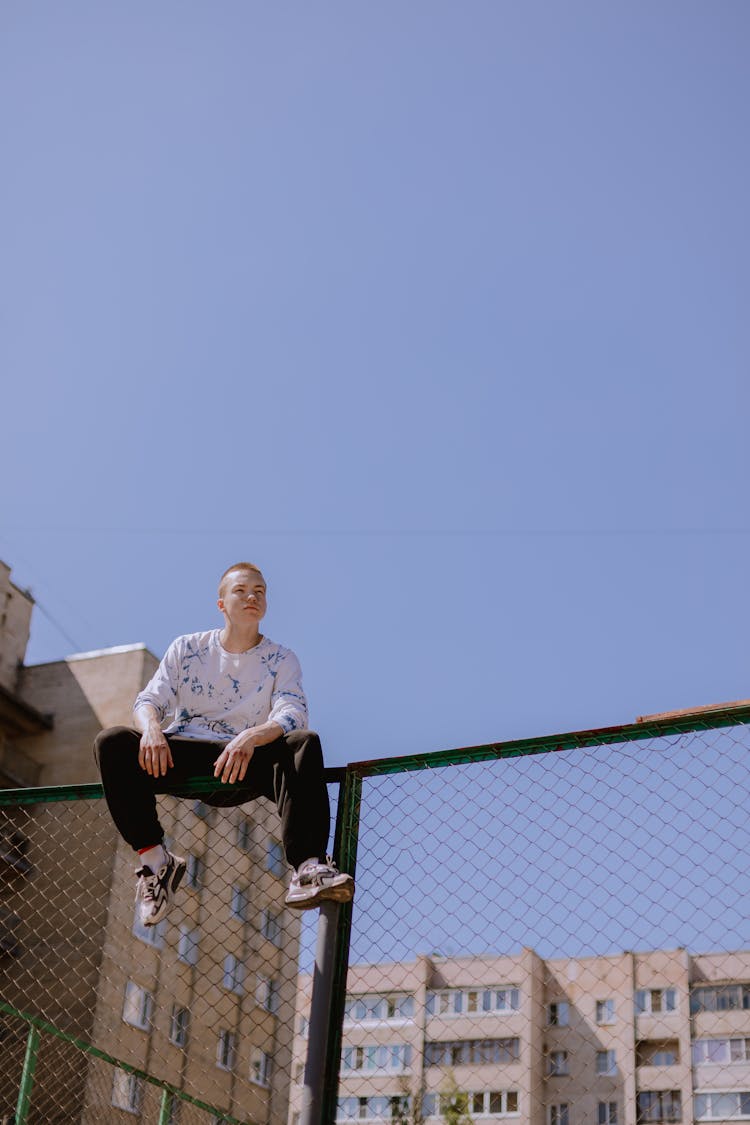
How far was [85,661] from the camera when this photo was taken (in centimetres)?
4009

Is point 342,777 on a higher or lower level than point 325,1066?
higher

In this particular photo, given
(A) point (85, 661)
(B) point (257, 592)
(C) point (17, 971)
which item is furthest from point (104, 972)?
(B) point (257, 592)

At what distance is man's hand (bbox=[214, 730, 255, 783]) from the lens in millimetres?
5305

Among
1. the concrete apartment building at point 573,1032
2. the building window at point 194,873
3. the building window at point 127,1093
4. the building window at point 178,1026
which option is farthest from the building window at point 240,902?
the concrete apartment building at point 573,1032

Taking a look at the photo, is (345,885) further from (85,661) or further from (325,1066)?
(85,661)

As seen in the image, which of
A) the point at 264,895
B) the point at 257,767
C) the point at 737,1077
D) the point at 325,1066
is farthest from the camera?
the point at 737,1077

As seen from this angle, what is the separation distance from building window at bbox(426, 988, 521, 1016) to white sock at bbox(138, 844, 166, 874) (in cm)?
5721

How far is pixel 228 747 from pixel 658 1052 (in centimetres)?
5654

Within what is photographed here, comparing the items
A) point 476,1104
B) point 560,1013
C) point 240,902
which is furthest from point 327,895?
point 560,1013

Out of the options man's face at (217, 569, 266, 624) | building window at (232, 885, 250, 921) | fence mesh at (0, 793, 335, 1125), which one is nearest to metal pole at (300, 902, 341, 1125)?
man's face at (217, 569, 266, 624)

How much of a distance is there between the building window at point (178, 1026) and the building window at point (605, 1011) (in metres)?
28.4

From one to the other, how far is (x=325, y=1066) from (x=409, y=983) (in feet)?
196

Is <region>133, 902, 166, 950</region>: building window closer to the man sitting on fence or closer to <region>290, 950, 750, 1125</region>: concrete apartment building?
<region>290, 950, 750, 1125</region>: concrete apartment building

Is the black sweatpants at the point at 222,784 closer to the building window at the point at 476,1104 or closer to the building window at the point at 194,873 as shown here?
the building window at the point at 194,873
